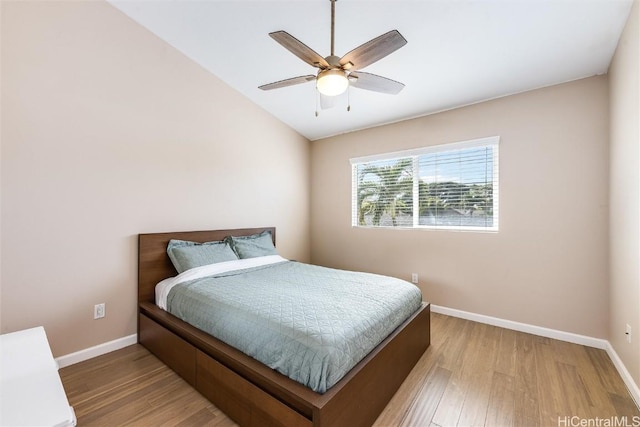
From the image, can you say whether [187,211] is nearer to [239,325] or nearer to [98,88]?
A: [98,88]

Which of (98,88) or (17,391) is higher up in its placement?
(98,88)

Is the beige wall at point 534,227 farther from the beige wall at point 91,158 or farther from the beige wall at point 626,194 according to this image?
the beige wall at point 91,158

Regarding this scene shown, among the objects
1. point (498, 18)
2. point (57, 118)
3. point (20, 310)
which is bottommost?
point (20, 310)

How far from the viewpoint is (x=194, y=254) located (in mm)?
2660

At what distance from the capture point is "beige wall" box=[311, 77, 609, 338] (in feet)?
8.07

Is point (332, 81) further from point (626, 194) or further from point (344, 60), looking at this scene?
point (626, 194)

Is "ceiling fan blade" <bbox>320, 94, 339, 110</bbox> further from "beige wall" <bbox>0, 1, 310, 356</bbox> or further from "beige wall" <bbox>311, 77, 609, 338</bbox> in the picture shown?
"beige wall" <bbox>311, 77, 609, 338</bbox>

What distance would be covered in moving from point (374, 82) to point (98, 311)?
2926 millimetres

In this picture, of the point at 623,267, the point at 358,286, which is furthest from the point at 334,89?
the point at 623,267

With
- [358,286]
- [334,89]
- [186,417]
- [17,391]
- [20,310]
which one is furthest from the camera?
[358,286]

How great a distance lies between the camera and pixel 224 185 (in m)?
3.28

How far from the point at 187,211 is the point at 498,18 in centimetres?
321

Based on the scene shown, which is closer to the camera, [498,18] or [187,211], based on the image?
[498,18]

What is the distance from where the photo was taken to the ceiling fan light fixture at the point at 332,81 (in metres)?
1.72
